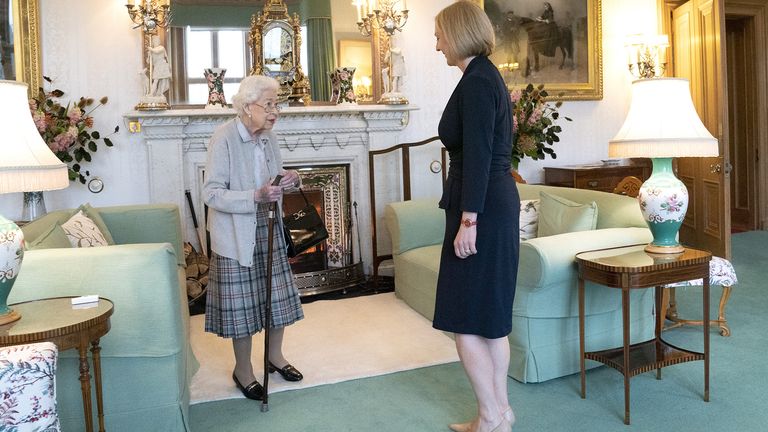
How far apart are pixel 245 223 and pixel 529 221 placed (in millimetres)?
1788

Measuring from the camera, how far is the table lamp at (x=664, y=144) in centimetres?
306

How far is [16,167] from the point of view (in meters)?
2.25

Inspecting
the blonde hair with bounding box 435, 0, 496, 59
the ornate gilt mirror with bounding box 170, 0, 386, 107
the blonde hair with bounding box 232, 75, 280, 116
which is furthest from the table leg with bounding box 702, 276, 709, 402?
the ornate gilt mirror with bounding box 170, 0, 386, 107

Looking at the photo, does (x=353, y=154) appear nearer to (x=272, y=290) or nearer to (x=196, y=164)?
(x=196, y=164)

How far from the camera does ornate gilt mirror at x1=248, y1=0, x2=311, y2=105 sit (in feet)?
17.8

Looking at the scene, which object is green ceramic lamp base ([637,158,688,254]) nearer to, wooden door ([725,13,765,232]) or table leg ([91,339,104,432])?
table leg ([91,339,104,432])

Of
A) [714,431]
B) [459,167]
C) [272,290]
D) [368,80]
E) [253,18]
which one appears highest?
[253,18]

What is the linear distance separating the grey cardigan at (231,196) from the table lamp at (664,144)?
5.55ft

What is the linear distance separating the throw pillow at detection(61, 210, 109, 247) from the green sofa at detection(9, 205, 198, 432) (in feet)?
2.23

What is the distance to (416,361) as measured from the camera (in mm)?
3613

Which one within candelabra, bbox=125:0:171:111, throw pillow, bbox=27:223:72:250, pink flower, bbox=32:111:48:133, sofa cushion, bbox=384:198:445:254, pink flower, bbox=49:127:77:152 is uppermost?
candelabra, bbox=125:0:171:111

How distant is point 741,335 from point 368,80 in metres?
3.34

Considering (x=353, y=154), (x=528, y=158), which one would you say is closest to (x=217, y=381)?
(x=353, y=154)

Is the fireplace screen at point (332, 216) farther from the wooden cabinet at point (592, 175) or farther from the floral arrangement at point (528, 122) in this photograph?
the wooden cabinet at point (592, 175)
